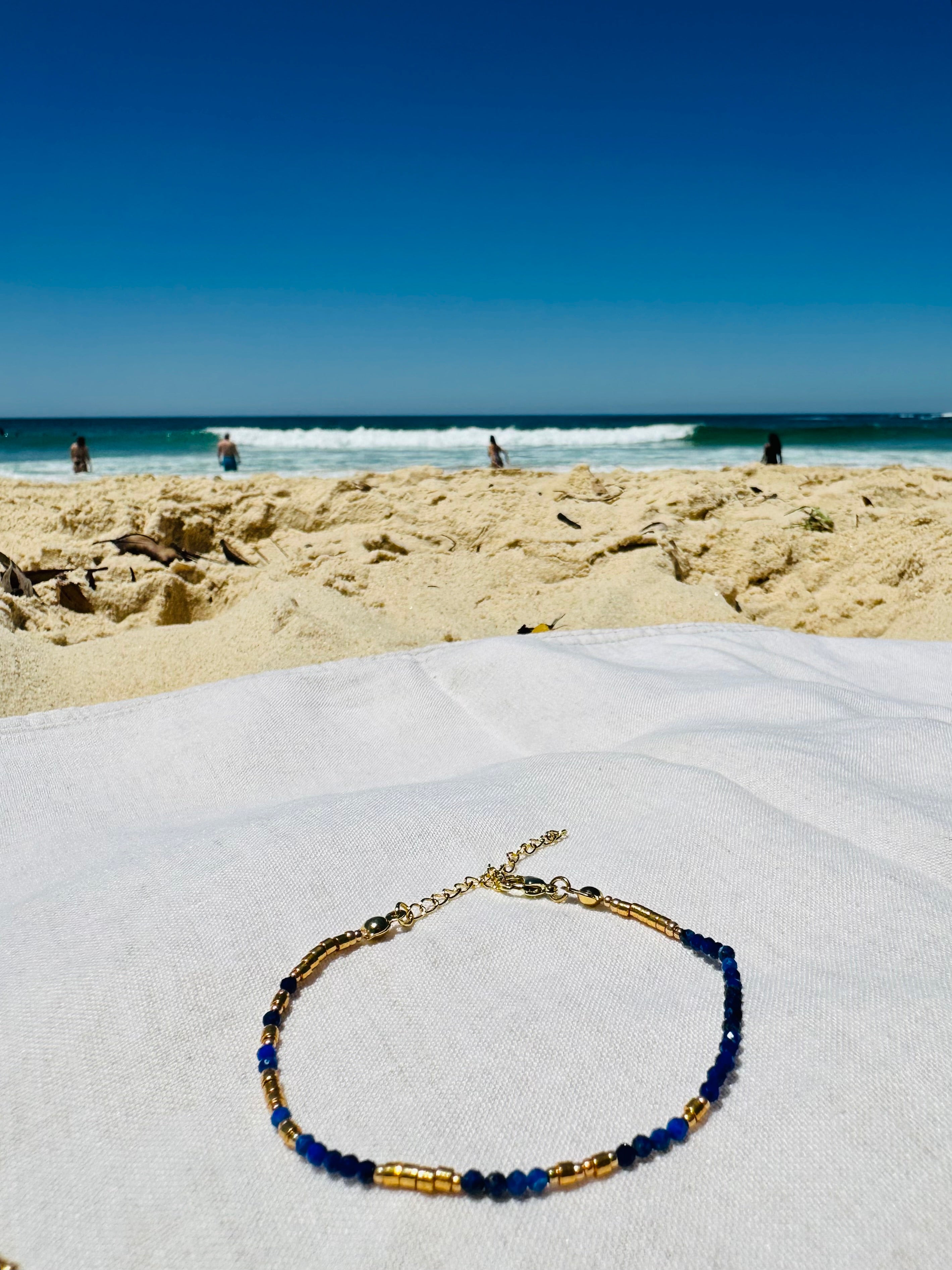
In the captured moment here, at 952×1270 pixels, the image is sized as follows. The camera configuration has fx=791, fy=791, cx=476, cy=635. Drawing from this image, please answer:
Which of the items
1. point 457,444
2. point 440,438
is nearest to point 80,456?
point 457,444

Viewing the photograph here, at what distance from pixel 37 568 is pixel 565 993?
2765 mm

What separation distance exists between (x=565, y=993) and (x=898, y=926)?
34 centimetres

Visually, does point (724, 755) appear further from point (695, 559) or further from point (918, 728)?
point (695, 559)

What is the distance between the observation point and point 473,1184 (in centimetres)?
57

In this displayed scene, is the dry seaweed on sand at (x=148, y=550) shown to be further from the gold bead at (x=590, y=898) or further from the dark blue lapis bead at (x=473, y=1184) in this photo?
the dark blue lapis bead at (x=473, y=1184)

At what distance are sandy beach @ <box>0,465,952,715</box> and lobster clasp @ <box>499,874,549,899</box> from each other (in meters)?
1.10

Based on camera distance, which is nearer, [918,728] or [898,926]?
[898,926]

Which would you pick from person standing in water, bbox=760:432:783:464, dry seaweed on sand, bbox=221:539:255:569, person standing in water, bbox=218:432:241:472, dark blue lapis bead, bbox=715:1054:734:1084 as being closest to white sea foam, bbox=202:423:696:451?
person standing in water, bbox=218:432:241:472

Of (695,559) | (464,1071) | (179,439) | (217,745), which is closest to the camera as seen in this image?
(464,1071)

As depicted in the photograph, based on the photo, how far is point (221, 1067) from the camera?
65cm

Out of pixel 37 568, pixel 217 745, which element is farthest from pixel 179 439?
pixel 217 745

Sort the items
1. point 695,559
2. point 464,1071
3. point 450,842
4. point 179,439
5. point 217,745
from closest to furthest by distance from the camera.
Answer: point 464,1071
point 450,842
point 217,745
point 695,559
point 179,439

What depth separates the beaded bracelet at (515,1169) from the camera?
58cm

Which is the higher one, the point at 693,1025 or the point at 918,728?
the point at 918,728
